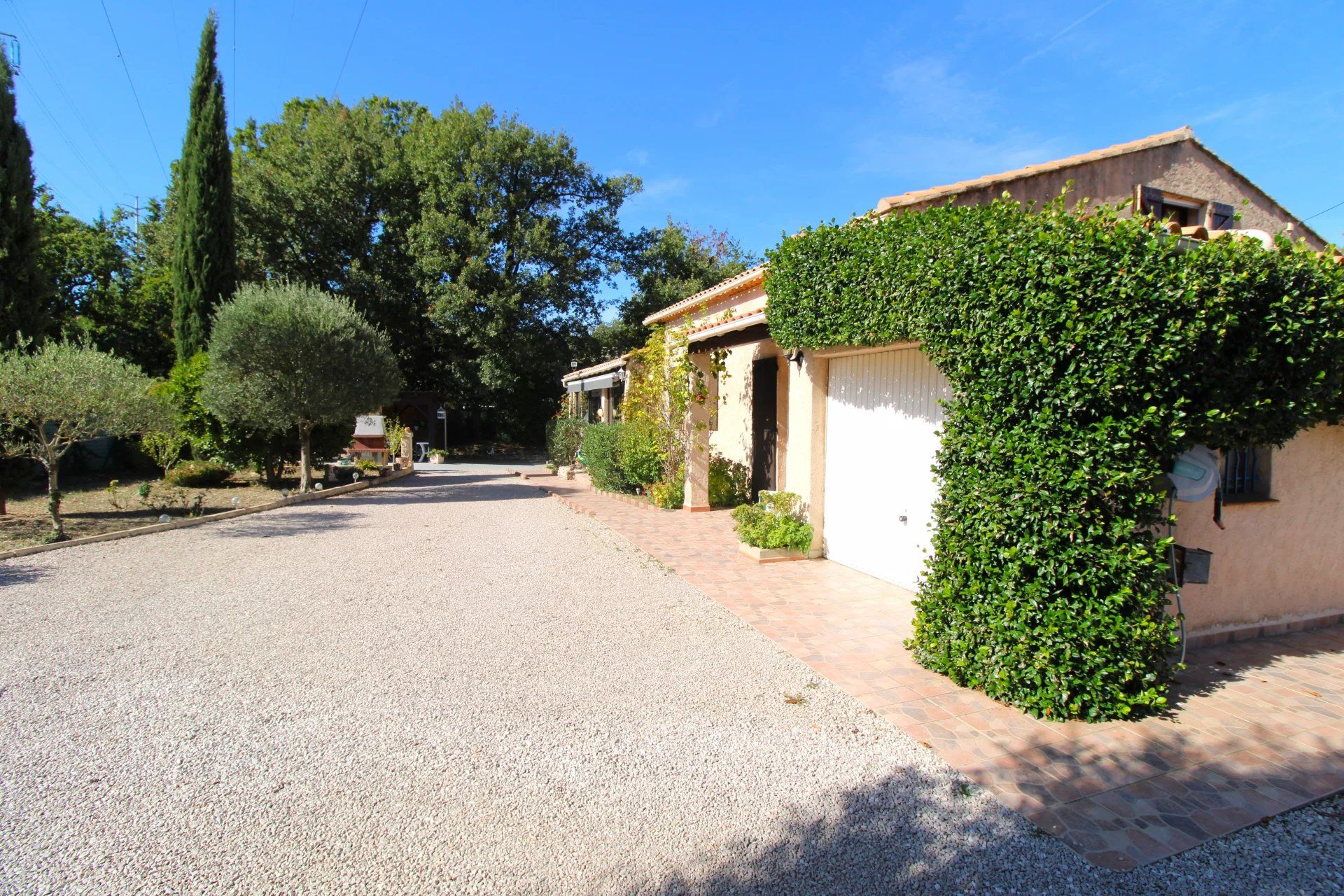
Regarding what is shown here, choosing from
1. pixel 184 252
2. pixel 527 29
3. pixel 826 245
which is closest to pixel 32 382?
pixel 527 29

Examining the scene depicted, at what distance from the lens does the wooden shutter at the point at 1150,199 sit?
9.35 m

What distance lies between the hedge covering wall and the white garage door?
1449mm

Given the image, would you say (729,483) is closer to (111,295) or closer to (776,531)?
(776,531)

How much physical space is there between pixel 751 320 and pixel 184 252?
18743 millimetres

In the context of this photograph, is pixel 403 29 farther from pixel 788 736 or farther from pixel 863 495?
pixel 788 736

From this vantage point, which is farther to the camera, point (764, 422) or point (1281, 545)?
point (764, 422)

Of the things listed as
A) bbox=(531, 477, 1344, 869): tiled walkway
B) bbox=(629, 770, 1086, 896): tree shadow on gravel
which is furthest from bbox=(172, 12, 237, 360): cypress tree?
bbox=(629, 770, 1086, 896): tree shadow on gravel

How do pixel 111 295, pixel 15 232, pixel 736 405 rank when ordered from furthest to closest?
1. pixel 111 295
2. pixel 15 232
3. pixel 736 405

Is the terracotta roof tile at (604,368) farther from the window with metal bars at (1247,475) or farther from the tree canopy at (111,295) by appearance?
the tree canopy at (111,295)

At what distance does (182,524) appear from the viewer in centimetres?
1117

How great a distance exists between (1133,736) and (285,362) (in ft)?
49.4

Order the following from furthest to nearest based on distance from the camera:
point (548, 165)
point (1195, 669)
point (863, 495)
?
point (548, 165)
point (863, 495)
point (1195, 669)

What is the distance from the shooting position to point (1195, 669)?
15.8 feet

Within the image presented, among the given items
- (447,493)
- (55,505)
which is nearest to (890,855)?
(55,505)
